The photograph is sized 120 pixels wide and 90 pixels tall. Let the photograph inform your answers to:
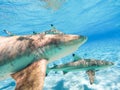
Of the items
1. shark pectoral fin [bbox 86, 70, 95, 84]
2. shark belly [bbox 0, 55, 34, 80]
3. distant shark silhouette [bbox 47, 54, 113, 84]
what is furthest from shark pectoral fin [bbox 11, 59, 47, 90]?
shark pectoral fin [bbox 86, 70, 95, 84]

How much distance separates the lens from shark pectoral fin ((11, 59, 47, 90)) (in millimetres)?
3025

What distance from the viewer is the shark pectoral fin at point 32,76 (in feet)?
9.92

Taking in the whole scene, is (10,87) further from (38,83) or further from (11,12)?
(11,12)

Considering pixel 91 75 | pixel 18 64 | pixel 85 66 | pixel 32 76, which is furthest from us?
pixel 85 66

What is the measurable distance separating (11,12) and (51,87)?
2177 centimetres

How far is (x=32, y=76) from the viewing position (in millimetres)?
3221

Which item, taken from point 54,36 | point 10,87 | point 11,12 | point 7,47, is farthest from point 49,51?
point 11,12

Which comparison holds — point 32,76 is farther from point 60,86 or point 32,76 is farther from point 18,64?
point 60,86

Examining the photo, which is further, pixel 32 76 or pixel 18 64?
pixel 18 64

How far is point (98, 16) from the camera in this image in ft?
163

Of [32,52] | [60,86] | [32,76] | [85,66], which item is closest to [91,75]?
[85,66]

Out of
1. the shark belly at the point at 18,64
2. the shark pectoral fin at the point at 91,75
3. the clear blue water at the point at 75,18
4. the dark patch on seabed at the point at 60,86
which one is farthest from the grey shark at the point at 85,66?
the shark belly at the point at 18,64

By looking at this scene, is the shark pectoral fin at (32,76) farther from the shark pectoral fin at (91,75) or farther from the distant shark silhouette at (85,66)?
the shark pectoral fin at (91,75)

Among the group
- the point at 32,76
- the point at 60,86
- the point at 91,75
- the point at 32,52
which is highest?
the point at 32,52
